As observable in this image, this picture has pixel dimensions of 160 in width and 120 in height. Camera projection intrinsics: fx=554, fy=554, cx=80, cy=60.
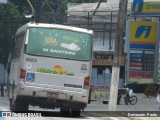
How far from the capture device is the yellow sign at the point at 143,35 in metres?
38.7

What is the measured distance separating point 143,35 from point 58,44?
66.0 feet

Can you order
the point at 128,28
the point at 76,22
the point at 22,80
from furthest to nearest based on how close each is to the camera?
the point at 76,22 → the point at 128,28 → the point at 22,80

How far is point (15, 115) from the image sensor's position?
796 inches

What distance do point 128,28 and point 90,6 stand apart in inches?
482

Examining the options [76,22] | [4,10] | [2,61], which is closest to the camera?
[76,22]

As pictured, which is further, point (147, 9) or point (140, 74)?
point (140, 74)

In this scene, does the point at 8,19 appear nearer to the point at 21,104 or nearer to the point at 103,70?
the point at 103,70

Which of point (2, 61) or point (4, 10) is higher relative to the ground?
point (4, 10)

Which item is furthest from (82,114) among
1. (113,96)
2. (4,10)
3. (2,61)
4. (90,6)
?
(2,61)

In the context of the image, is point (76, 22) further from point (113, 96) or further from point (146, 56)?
point (113, 96)

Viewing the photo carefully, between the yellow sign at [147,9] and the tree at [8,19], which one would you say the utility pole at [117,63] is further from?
the tree at [8,19]

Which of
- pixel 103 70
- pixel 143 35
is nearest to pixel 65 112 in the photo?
pixel 143 35

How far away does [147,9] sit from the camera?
32.1 m

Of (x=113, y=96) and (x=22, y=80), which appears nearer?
(x=22, y=80)
